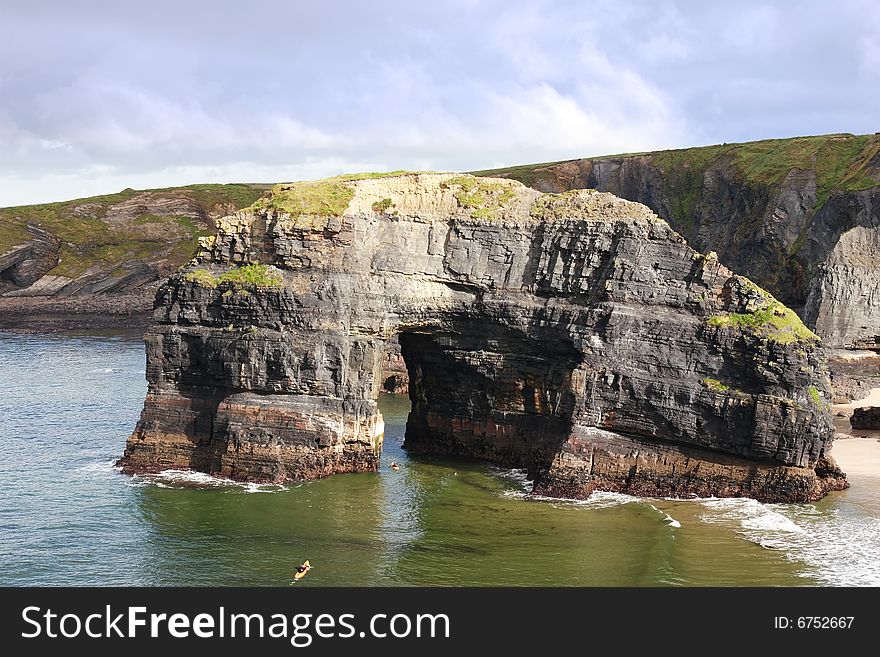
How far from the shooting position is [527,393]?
47.6m

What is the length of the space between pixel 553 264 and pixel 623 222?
12.9 ft

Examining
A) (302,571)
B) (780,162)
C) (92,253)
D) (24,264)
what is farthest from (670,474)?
(92,253)

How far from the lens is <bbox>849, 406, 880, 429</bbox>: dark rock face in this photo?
59.3 m

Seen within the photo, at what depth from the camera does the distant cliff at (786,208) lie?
74562 mm

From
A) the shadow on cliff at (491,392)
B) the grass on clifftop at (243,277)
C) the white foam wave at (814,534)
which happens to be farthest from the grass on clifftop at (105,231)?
the white foam wave at (814,534)

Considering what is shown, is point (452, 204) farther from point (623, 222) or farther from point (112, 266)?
point (112, 266)

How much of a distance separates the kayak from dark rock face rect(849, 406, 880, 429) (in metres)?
40.9

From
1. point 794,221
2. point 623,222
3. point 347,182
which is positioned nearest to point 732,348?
point 623,222

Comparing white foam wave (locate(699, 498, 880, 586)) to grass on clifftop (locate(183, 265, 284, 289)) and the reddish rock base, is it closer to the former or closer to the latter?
the reddish rock base

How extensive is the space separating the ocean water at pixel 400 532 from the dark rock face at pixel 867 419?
46.9ft

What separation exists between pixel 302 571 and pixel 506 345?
18.4 m

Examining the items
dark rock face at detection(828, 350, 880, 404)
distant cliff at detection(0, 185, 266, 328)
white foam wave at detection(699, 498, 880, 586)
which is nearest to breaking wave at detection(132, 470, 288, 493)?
white foam wave at detection(699, 498, 880, 586)

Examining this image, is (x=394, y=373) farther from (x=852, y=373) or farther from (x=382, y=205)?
(x=852, y=373)

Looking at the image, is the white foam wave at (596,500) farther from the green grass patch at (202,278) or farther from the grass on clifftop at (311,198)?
the green grass patch at (202,278)
